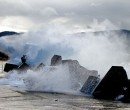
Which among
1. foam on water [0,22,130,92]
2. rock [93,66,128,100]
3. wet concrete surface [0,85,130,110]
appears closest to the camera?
wet concrete surface [0,85,130,110]

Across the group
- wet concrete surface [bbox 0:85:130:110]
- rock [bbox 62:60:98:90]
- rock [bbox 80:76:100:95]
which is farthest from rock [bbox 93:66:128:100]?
rock [bbox 62:60:98:90]

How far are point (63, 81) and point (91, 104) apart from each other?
283 inches

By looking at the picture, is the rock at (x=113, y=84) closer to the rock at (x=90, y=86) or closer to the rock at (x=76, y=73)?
the rock at (x=90, y=86)

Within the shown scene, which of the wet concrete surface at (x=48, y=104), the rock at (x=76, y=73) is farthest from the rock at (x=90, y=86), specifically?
the wet concrete surface at (x=48, y=104)

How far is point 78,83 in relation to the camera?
72.6 ft

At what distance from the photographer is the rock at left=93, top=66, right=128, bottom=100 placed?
18391mm

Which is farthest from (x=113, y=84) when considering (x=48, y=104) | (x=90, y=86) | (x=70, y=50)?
(x=70, y=50)

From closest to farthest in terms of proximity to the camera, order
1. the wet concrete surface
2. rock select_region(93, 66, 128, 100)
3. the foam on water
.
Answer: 1. the wet concrete surface
2. rock select_region(93, 66, 128, 100)
3. the foam on water

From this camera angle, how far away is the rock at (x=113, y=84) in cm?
1839

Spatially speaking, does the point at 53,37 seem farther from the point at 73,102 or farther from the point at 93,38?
the point at 73,102

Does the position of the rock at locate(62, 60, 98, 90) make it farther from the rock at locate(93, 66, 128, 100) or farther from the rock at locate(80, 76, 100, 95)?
the rock at locate(93, 66, 128, 100)

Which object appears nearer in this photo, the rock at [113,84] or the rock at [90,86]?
the rock at [113,84]

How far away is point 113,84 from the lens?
18.5 meters

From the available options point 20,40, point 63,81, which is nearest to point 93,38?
point 20,40
